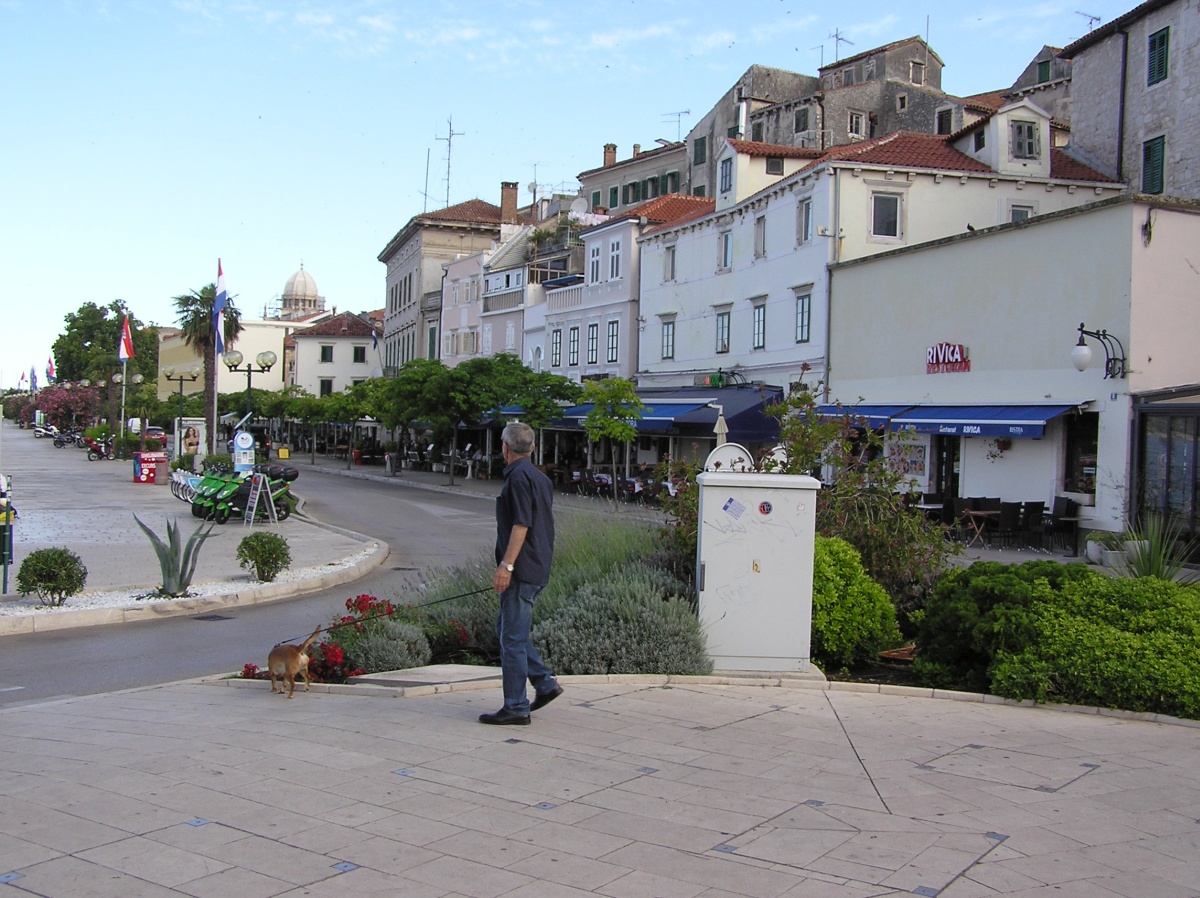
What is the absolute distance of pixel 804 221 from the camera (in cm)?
3134

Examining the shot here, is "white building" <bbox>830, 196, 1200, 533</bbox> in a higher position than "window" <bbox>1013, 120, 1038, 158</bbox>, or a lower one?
lower

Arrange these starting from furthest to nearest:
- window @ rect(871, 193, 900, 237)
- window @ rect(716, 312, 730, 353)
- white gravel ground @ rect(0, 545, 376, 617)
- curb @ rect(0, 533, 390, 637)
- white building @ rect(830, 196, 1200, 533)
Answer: window @ rect(716, 312, 730, 353)
window @ rect(871, 193, 900, 237)
white building @ rect(830, 196, 1200, 533)
white gravel ground @ rect(0, 545, 376, 617)
curb @ rect(0, 533, 390, 637)

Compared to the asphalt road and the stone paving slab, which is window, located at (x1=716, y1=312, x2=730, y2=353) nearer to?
the asphalt road

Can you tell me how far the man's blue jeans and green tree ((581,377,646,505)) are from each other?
26341mm

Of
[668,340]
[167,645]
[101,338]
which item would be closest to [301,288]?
[101,338]

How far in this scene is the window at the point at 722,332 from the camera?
Answer: 117 ft

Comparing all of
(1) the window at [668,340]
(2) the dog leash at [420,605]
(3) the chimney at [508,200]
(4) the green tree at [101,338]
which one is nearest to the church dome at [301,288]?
(4) the green tree at [101,338]

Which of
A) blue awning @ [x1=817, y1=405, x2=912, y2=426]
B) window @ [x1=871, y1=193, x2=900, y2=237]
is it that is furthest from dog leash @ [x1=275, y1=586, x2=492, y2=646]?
window @ [x1=871, y1=193, x2=900, y2=237]

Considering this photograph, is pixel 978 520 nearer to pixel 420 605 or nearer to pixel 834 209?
pixel 834 209

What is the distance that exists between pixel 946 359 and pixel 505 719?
831 inches

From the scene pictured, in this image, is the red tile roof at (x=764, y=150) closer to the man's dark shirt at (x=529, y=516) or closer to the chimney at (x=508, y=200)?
the man's dark shirt at (x=529, y=516)

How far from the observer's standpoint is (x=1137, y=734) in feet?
21.8

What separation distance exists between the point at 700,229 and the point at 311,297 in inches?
4493

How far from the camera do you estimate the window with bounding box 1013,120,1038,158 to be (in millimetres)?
30781
